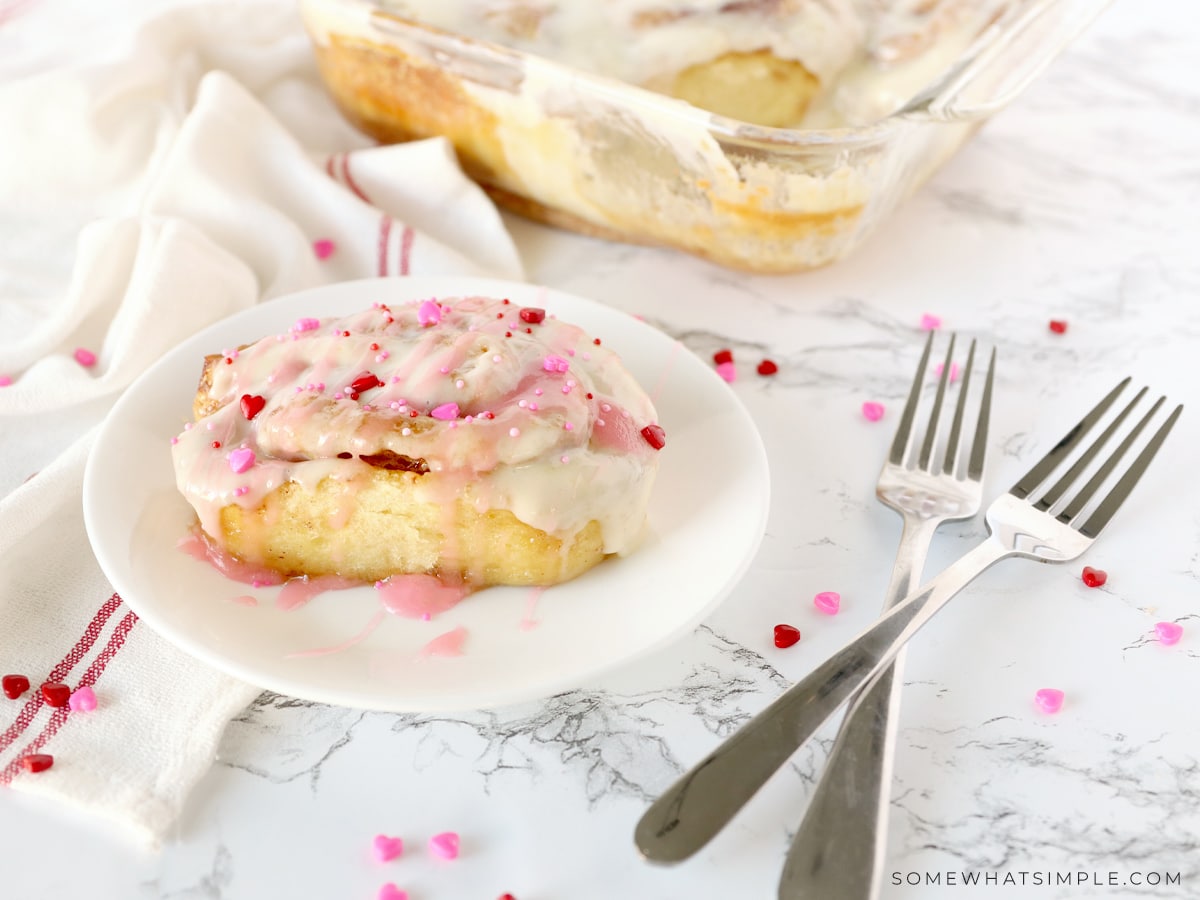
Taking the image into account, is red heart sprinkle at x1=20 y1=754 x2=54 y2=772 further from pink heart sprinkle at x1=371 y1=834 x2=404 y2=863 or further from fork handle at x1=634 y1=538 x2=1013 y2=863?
fork handle at x1=634 y1=538 x2=1013 y2=863

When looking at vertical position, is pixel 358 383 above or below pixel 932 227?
above

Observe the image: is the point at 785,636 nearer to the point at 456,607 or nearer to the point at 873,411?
the point at 456,607

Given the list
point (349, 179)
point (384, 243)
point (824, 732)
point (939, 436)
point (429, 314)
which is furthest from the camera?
point (349, 179)

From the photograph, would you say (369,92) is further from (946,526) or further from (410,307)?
(946,526)

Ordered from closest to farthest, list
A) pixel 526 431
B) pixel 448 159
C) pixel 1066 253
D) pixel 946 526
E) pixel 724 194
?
1. pixel 526 431
2. pixel 946 526
3. pixel 724 194
4. pixel 448 159
5. pixel 1066 253

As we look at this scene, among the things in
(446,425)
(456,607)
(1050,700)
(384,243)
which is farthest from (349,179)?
(1050,700)

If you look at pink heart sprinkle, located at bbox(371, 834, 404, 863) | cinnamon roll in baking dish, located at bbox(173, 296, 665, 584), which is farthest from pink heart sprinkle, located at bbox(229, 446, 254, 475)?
pink heart sprinkle, located at bbox(371, 834, 404, 863)

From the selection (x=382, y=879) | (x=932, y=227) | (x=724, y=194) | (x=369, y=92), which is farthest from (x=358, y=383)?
(x=932, y=227)
